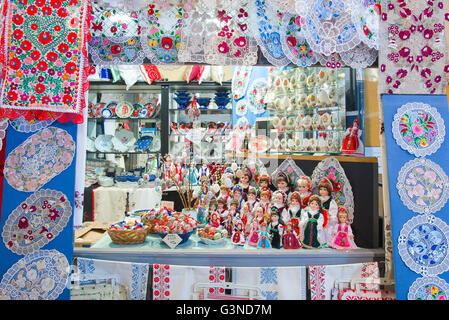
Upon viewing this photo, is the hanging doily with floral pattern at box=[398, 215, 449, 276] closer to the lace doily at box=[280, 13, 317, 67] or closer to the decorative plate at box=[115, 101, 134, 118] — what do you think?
the lace doily at box=[280, 13, 317, 67]

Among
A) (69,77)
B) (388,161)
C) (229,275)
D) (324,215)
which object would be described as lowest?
(229,275)

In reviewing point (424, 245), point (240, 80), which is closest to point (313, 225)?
point (424, 245)

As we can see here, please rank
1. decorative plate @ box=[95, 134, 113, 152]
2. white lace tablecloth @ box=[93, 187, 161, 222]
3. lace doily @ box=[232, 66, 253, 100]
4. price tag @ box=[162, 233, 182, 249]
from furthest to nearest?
decorative plate @ box=[95, 134, 113, 152]
lace doily @ box=[232, 66, 253, 100]
white lace tablecloth @ box=[93, 187, 161, 222]
price tag @ box=[162, 233, 182, 249]

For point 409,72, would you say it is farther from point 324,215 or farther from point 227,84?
point 227,84

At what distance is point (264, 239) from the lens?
7.40 feet

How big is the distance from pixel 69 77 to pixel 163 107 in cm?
298

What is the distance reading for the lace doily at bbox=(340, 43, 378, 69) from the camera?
219 centimetres

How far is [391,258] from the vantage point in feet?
6.84

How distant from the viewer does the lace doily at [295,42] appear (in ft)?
7.03

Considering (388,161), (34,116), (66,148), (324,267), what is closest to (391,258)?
(324,267)

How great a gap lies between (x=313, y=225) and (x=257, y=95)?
215 centimetres

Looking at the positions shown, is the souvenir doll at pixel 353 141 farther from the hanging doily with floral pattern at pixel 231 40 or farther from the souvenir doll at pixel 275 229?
the hanging doily with floral pattern at pixel 231 40

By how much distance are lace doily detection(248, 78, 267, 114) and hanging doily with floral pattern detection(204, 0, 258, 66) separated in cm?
161

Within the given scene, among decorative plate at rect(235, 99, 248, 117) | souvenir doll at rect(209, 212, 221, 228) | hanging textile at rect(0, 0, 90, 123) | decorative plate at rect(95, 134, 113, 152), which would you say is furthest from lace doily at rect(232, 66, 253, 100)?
hanging textile at rect(0, 0, 90, 123)
